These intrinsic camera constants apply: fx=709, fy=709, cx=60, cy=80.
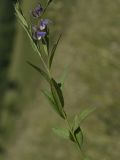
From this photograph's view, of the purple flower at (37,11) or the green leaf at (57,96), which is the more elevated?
the purple flower at (37,11)

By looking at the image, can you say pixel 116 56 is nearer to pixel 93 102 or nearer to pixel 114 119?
pixel 114 119

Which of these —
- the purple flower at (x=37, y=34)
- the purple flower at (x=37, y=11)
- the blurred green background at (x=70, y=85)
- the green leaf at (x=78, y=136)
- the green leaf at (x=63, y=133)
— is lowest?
the blurred green background at (x=70, y=85)

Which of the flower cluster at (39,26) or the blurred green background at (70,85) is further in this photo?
the blurred green background at (70,85)

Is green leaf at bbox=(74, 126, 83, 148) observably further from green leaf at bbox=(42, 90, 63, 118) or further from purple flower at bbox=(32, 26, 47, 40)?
purple flower at bbox=(32, 26, 47, 40)

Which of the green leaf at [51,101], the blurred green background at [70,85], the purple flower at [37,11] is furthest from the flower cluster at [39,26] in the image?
the blurred green background at [70,85]

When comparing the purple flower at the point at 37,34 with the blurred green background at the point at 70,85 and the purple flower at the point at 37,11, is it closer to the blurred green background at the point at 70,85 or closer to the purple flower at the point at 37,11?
the purple flower at the point at 37,11

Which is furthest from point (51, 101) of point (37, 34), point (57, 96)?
point (37, 34)

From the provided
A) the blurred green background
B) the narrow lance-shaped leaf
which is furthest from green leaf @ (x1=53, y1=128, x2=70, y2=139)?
the blurred green background
